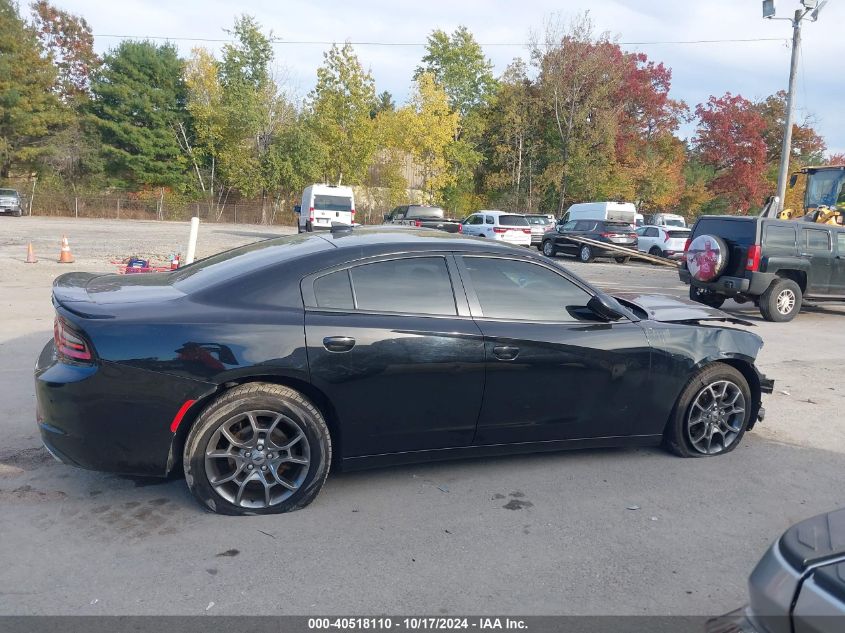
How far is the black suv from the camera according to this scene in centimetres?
1143

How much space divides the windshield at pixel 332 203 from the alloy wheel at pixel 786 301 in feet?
67.5

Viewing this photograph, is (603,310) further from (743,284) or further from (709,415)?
(743,284)

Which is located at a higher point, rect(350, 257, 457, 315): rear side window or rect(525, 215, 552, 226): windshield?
rect(525, 215, 552, 226): windshield

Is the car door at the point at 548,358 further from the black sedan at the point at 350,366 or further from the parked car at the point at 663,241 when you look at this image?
the parked car at the point at 663,241

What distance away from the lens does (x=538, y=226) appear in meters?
30.0

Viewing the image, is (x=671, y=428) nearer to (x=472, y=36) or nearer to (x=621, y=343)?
(x=621, y=343)

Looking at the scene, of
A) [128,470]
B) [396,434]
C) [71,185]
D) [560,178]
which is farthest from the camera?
[71,185]

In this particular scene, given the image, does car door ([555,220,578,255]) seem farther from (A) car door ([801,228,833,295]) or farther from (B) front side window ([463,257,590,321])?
(B) front side window ([463,257,590,321])

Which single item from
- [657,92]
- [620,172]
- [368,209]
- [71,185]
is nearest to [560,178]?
[620,172]

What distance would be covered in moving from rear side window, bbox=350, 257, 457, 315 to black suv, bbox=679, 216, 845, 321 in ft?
28.8

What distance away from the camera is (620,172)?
1842 inches

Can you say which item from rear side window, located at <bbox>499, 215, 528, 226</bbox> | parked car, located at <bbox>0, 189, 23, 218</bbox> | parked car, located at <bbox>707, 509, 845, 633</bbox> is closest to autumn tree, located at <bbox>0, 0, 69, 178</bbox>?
parked car, located at <bbox>0, 189, 23, 218</bbox>

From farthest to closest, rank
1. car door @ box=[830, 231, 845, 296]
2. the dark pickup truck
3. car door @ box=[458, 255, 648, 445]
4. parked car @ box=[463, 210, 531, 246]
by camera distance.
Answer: parked car @ box=[463, 210, 531, 246] → the dark pickup truck → car door @ box=[830, 231, 845, 296] → car door @ box=[458, 255, 648, 445]

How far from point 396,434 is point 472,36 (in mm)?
52337
